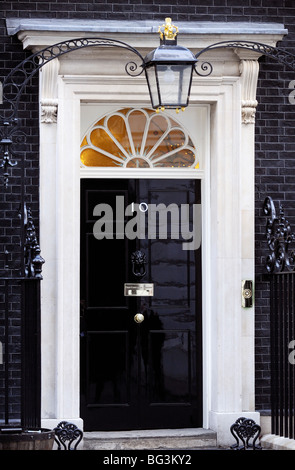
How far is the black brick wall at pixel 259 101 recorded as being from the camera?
1115 centimetres

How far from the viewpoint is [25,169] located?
11133mm

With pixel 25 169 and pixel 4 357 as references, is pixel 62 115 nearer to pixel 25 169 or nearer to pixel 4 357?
pixel 25 169

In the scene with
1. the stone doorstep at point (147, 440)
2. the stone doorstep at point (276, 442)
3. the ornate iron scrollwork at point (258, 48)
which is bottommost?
the stone doorstep at point (147, 440)

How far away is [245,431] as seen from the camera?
35.3 ft

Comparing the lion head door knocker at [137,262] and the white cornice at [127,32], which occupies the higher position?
the white cornice at [127,32]

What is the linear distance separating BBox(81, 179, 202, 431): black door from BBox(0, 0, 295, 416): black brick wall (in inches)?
24.1

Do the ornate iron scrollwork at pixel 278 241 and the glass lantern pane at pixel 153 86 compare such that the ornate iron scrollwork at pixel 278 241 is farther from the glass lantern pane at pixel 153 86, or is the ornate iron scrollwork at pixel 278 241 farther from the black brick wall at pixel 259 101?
the glass lantern pane at pixel 153 86

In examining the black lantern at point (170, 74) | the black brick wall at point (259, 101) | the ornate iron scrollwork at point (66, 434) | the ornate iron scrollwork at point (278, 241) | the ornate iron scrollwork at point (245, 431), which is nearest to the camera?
the black lantern at point (170, 74)

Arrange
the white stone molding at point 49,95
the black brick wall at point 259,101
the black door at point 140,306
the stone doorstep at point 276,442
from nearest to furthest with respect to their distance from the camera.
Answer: the stone doorstep at point 276,442 < the white stone molding at point 49,95 < the black brick wall at point 259,101 < the black door at point 140,306

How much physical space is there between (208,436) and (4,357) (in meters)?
2.04

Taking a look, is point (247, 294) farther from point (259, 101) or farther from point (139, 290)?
point (259, 101)

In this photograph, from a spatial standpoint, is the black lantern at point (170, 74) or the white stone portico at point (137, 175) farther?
the white stone portico at point (137, 175)

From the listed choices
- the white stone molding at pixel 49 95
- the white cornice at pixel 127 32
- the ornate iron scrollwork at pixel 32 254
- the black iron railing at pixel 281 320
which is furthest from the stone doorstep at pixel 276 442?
the white cornice at pixel 127 32

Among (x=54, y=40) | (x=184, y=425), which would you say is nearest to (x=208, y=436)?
(x=184, y=425)
